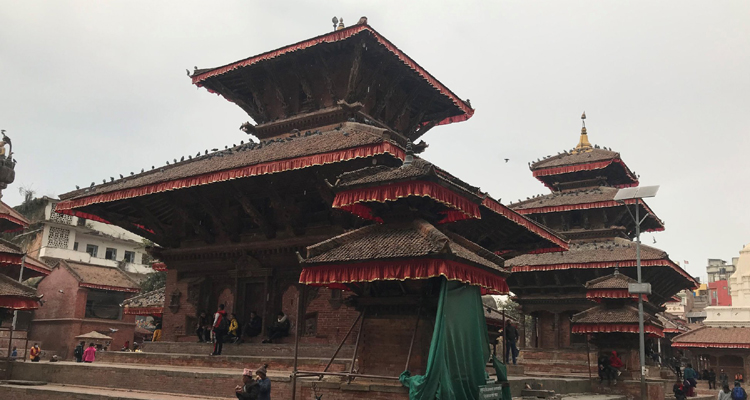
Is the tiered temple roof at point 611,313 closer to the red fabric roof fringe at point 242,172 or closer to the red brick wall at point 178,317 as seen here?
the red fabric roof fringe at point 242,172

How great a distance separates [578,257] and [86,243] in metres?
44.3

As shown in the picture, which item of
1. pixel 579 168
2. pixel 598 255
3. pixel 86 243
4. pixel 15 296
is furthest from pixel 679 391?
pixel 86 243

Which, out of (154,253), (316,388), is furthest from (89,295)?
(316,388)

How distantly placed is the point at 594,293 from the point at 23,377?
17695mm

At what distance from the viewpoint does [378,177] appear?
12070 millimetres

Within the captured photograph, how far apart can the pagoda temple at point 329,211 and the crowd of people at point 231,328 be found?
0.94 feet

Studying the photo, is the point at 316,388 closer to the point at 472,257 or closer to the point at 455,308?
the point at 455,308

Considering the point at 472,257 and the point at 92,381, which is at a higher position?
the point at 472,257

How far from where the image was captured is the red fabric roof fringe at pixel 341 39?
17.3 m

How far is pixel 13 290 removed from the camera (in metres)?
19.2

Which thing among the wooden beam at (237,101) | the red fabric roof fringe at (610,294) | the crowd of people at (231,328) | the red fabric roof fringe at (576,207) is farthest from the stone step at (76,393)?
the red fabric roof fringe at (576,207)

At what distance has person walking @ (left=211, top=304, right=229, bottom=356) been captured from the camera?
55.6ft

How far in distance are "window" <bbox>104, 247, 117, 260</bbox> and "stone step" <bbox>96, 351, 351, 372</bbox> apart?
42042 mm

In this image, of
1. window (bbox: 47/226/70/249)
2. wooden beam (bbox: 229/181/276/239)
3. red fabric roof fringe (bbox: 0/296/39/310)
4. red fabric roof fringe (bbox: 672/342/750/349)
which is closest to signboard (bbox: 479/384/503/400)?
wooden beam (bbox: 229/181/276/239)
